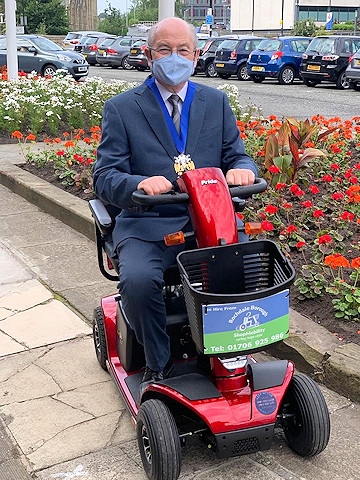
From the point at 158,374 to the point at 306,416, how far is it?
24.5 inches

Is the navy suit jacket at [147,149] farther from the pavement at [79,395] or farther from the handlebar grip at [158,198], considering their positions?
the pavement at [79,395]

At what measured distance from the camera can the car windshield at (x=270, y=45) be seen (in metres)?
24.0

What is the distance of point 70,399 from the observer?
11.2 feet

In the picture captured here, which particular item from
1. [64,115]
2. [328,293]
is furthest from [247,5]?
[328,293]

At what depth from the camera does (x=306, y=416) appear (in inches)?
105

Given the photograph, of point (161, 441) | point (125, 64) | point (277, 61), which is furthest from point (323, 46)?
point (161, 441)

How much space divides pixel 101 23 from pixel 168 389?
251ft

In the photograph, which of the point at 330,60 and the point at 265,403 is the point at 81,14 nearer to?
the point at 330,60

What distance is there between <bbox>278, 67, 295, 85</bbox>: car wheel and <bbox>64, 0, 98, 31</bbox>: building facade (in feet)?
167

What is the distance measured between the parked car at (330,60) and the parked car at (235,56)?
11.2ft

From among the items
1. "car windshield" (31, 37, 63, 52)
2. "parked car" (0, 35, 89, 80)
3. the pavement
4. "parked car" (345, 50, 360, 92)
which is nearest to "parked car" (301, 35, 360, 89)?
"parked car" (345, 50, 360, 92)

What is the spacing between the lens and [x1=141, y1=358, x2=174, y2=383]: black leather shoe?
2876 mm

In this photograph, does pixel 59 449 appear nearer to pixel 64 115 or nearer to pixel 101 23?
pixel 64 115

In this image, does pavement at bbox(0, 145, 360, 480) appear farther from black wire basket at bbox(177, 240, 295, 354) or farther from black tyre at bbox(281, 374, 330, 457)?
black wire basket at bbox(177, 240, 295, 354)
